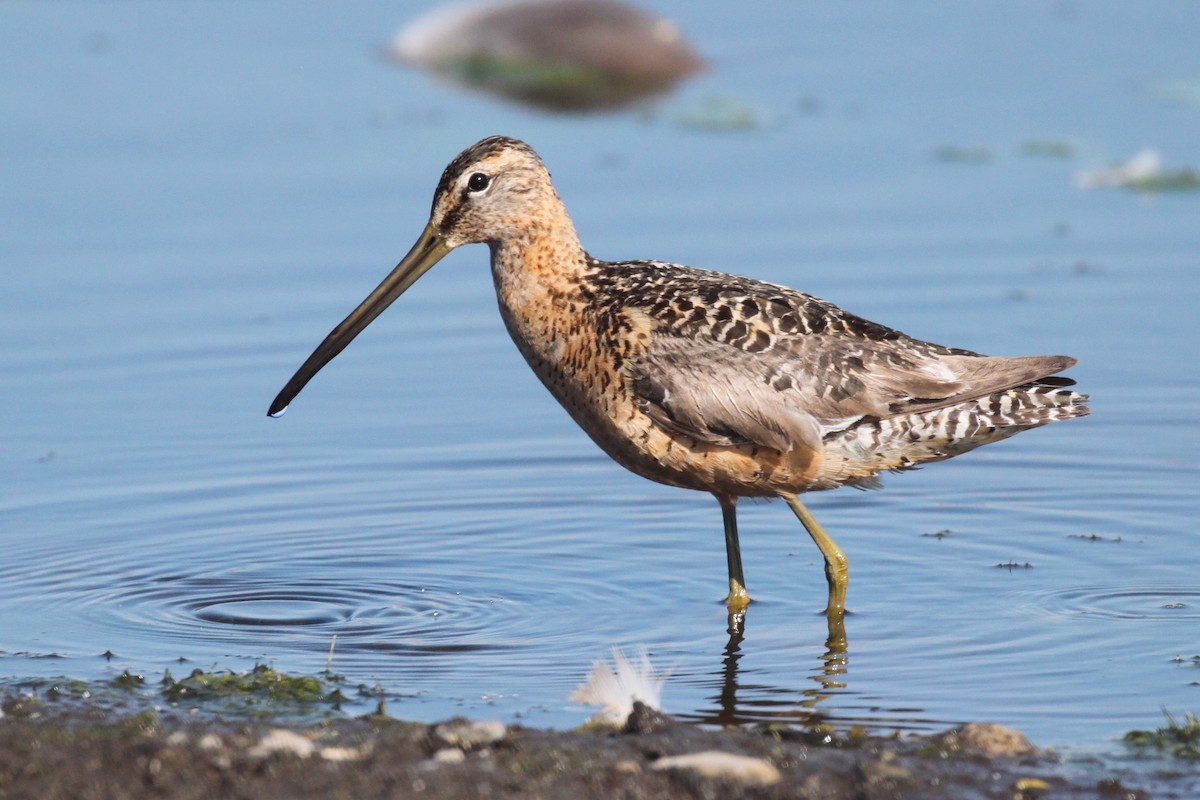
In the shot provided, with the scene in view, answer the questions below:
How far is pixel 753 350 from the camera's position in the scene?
6250 millimetres

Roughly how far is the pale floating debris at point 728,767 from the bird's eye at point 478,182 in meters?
2.48

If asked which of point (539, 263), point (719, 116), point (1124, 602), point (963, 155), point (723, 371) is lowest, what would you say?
point (1124, 602)

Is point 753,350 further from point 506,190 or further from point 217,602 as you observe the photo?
point 217,602

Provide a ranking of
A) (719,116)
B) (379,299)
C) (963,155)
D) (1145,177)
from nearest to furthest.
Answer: (379,299), (1145,177), (963,155), (719,116)

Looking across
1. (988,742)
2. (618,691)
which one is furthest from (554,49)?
(988,742)

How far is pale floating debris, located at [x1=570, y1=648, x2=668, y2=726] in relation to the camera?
5277 millimetres

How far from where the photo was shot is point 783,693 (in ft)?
19.0

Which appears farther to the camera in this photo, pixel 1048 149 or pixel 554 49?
pixel 554 49

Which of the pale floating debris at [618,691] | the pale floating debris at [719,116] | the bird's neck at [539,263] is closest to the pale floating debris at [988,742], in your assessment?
the pale floating debris at [618,691]

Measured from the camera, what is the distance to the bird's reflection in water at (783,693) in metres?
5.58

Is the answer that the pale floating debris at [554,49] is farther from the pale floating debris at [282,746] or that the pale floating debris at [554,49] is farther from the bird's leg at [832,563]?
the pale floating debris at [282,746]

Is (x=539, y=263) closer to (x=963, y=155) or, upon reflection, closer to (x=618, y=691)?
(x=618, y=691)

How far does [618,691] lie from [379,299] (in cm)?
198

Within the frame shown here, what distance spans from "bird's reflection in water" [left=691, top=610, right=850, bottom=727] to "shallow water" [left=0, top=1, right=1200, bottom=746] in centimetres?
2
